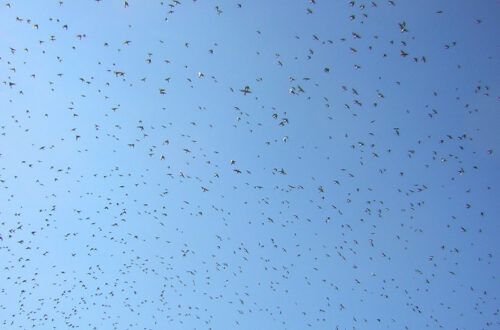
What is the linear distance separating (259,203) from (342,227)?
3845mm

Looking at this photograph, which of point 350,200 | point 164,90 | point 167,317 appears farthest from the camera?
point 167,317

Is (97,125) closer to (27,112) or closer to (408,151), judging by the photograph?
(27,112)

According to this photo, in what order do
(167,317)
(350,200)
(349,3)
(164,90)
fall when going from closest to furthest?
(349,3)
(164,90)
(350,200)
(167,317)

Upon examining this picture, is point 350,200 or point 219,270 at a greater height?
point 350,200

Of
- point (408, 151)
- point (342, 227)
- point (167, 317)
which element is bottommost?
point (167, 317)

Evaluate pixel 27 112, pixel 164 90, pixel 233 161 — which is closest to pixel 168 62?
pixel 164 90

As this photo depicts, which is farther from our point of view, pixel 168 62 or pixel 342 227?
pixel 342 227

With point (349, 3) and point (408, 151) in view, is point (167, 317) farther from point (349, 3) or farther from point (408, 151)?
point (349, 3)

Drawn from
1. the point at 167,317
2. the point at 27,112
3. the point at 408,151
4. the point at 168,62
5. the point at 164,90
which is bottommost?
the point at 167,317

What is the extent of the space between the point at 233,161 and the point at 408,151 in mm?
7253

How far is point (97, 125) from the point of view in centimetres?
1398

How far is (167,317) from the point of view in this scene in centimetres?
1573

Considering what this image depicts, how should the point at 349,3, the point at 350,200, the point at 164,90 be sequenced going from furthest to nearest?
the point at 350,200 → the point at 164,90 → the point at 349,3

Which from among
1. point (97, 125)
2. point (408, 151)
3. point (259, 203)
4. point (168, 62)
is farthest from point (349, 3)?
point (97, 125)
